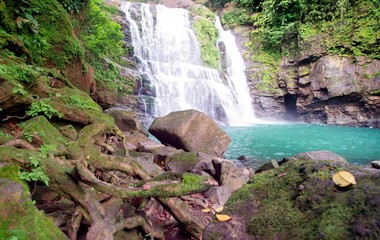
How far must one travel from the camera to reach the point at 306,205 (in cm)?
163

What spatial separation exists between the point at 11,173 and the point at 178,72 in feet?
56.1

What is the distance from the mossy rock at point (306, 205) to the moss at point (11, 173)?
68.6 inches

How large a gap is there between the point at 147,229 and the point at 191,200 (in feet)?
4.86

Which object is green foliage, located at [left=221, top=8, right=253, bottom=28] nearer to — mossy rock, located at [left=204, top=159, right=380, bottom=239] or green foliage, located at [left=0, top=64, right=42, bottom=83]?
green foliage, located at [left=0, top=64, right=42, bottom=83]

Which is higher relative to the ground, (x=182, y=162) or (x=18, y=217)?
(x=18, y=217)

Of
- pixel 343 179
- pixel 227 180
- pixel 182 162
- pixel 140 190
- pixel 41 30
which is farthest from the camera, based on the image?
pixel 182 162

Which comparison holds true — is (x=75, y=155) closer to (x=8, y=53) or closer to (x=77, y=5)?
(x=8, y=53)

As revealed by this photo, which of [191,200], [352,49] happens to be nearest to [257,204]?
[191,200]

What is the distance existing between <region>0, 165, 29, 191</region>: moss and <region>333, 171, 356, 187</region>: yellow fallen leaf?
2360mm

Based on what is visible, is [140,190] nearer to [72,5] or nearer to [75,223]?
[75,223]

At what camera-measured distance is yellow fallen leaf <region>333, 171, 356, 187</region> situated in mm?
1539

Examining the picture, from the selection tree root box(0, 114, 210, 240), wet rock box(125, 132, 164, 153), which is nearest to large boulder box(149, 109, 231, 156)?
wet rock box(125, 132, 164, 153)

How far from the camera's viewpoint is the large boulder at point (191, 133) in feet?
25.5

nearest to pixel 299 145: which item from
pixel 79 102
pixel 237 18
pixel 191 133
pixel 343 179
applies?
pixel 191 133
